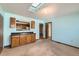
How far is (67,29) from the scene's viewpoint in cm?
607

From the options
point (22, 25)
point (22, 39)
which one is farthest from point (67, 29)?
point (22, 25)

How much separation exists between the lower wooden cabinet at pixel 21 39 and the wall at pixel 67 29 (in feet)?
6.55

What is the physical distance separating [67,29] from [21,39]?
10.4ft

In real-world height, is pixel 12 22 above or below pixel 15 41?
above

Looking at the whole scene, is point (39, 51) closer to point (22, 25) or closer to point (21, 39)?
point (21, 39)

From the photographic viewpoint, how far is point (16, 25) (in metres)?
6.22

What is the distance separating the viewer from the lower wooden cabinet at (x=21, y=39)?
5399 millimetres

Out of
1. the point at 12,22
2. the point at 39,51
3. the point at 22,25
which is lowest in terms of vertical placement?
the point at 39,51

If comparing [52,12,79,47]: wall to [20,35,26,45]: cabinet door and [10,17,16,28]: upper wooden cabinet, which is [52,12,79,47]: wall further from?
[10,17,16,28]: upper wooden cabinet

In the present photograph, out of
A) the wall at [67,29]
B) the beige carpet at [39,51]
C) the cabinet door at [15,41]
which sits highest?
the wall at [67,29]

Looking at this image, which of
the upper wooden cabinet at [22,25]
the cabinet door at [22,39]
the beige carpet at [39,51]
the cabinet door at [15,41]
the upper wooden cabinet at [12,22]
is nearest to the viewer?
the beige carpet at [39,51]

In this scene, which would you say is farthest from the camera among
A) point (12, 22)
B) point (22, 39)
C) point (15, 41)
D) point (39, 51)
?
point (22, 39)

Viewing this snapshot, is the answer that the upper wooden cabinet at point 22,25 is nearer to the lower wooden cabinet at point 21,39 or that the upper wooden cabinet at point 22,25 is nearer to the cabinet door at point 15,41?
the lower wooden cabinet at point 21,39

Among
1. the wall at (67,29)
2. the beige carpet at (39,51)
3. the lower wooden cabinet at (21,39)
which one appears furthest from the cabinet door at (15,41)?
the wall at (67,29)
